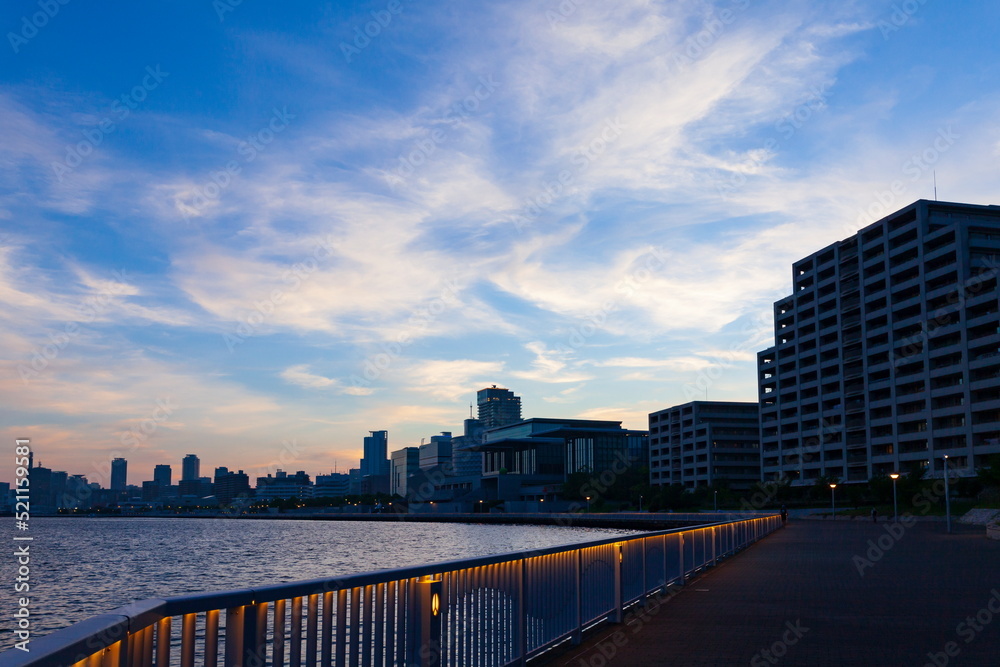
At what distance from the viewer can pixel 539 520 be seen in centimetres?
15750

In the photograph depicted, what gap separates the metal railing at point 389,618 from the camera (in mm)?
3403

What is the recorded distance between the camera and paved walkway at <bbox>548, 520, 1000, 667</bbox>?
9656 millimetres

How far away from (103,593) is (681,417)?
4951 inches

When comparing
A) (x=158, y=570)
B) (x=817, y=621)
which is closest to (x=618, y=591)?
(x=817, y=621)

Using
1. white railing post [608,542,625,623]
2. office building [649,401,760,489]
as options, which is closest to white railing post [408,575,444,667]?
white railing post [608,542,625,623]

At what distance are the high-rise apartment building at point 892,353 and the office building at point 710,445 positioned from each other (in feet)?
56.0

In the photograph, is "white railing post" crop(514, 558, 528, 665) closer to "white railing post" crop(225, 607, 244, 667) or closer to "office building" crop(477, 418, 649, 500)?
"white railing post" crop(225, 607, 244, 667)

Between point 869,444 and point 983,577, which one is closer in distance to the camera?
point 983,577

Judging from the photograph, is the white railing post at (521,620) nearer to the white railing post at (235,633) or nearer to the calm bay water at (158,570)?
the white railing post at (235,633)

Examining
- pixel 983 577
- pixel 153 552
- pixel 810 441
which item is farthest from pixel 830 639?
pixel 810 441

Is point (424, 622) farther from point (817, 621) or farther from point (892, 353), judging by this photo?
point (892, 353)

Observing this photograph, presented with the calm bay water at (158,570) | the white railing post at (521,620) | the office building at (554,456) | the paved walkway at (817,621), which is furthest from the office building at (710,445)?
the white railing post at (521,620)

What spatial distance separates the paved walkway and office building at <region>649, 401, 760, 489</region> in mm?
125571

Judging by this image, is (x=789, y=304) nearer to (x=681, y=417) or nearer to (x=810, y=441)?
(x=810, y=441)
